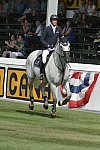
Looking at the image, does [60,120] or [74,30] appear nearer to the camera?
[60,120]

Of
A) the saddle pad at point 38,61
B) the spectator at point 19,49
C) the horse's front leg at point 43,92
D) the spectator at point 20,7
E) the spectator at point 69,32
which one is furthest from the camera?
the spectator at point 20,7

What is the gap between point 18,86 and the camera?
810 inches

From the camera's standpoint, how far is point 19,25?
29.1 meters

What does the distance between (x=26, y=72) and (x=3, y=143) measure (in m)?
7.97

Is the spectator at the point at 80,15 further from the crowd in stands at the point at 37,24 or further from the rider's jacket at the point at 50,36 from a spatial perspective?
the rider's jacket at the point at 50,36

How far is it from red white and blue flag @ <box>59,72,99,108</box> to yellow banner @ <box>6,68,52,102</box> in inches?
54.7

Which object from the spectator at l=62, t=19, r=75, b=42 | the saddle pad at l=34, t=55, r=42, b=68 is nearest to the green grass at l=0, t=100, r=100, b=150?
the saddle pad at l=34, t=55, r=42, b=68

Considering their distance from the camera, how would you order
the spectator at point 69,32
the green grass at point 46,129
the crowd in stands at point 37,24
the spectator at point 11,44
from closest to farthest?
the green grass at point 46,129, the spectator at point 69,32, the crowd in stands at point 37,24, the spectator at point 11,44

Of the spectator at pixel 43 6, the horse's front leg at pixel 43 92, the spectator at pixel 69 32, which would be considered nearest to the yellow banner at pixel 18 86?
the horse's front leg at pixel 43 92

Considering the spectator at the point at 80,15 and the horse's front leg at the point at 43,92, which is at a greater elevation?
the spectator at the point at 80,15

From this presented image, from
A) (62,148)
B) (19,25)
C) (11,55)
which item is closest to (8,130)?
(62,148)

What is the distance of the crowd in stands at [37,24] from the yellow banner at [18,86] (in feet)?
12.2

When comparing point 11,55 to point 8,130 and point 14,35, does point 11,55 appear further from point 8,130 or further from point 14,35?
point 8,130

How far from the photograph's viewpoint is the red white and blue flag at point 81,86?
19.0 metres
